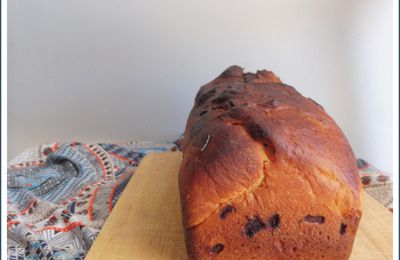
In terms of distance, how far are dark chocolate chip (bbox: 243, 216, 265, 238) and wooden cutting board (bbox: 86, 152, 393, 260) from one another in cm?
18

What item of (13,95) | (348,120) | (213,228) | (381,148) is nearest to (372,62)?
(348,120)

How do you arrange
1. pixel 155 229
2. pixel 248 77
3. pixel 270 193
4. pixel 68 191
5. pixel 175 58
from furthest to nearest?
pixel 175 58 → pixel 68 191 → pixel 248 77 → pixel 155 229 → pixel 270 193

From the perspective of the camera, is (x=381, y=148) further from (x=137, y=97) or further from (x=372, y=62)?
(x=137, y=97)

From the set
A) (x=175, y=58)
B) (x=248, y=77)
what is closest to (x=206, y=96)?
(x=248, y=77)

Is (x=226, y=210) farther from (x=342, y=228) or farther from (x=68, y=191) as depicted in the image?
(x=68, y=191)

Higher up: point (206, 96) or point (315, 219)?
point (206, 96)

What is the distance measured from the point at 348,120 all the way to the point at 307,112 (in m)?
0.99

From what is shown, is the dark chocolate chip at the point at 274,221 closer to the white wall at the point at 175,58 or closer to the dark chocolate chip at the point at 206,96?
the dark chocolate chip at the point at 206,96

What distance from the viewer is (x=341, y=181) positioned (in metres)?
0.82

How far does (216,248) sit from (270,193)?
0.17 meters

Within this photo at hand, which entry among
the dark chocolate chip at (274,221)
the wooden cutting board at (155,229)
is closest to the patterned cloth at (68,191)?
the wooden cutting board at (155,229)

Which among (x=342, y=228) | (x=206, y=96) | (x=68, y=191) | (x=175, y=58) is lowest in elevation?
(x=68, y=191)

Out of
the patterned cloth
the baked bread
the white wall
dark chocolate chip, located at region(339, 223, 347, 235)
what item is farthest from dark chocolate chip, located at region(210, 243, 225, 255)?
the white wall

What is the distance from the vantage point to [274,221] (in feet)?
2.72
